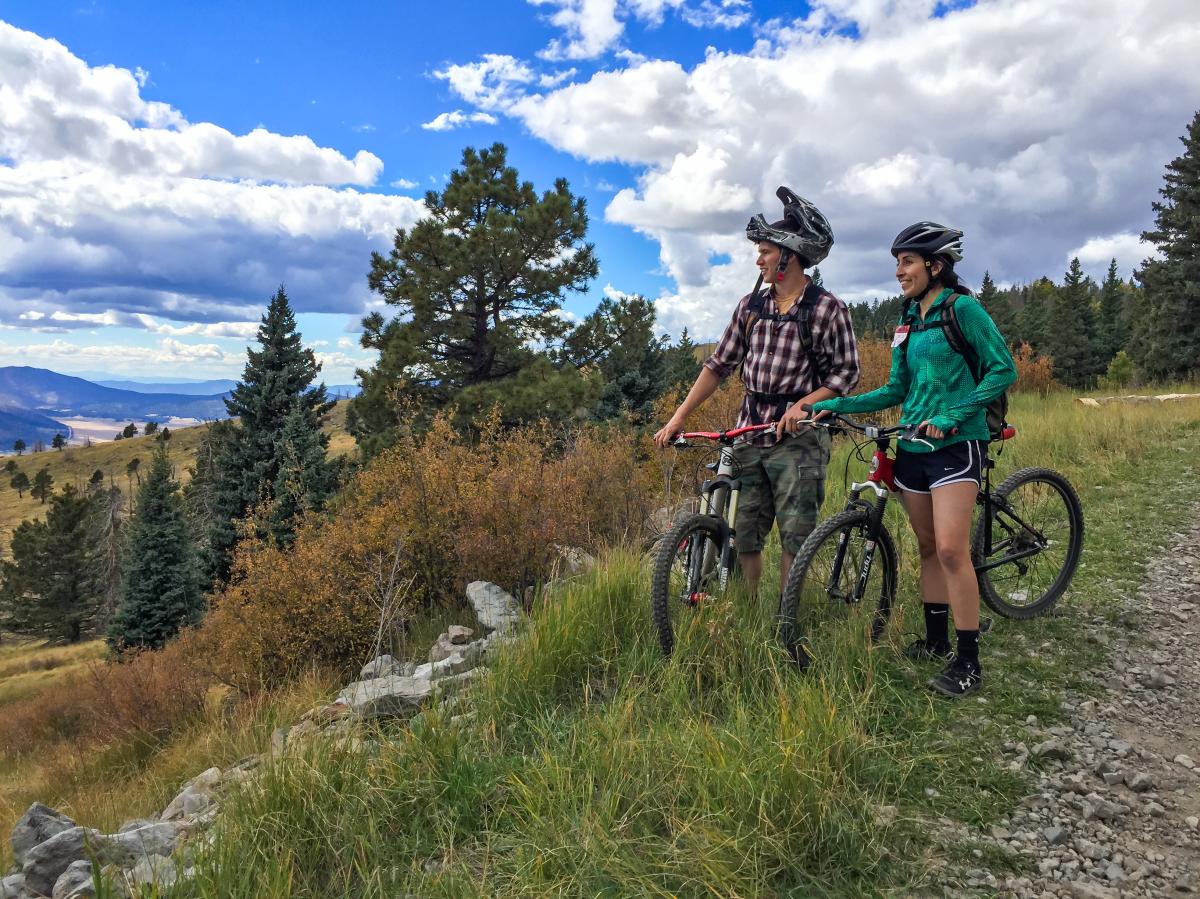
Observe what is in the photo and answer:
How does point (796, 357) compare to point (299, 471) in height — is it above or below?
above

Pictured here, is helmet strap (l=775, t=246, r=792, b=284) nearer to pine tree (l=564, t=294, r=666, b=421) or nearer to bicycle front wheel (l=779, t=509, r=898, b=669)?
bicycle front wheel (l=779, t=509, r=898, b=669)

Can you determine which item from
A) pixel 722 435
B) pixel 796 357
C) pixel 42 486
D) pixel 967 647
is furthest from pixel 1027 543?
pixel 42 486

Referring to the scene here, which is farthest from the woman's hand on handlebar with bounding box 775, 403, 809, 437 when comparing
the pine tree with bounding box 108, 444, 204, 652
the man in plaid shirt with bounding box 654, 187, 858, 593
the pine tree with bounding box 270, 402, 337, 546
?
the pine tree with bounding box 108, 444, 204, 652

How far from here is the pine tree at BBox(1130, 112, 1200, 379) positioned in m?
33.0

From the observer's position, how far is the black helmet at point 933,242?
127 inches

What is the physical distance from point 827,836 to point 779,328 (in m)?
2.40

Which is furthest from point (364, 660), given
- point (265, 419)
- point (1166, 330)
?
point (1166, 330)

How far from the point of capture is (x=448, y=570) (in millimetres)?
8516

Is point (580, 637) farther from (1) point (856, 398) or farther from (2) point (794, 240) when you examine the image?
(2) point (794, 240)

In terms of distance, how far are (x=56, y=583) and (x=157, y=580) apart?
34.6m

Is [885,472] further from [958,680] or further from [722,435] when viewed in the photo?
[958,680]

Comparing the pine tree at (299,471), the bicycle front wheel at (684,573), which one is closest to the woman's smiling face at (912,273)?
the bicycle front wheel at (684,573)

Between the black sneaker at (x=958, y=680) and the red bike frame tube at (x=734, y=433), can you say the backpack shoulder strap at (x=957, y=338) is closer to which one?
the red bike frame tube at (x=734, y=433)

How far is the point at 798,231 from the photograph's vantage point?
11.7 feet
